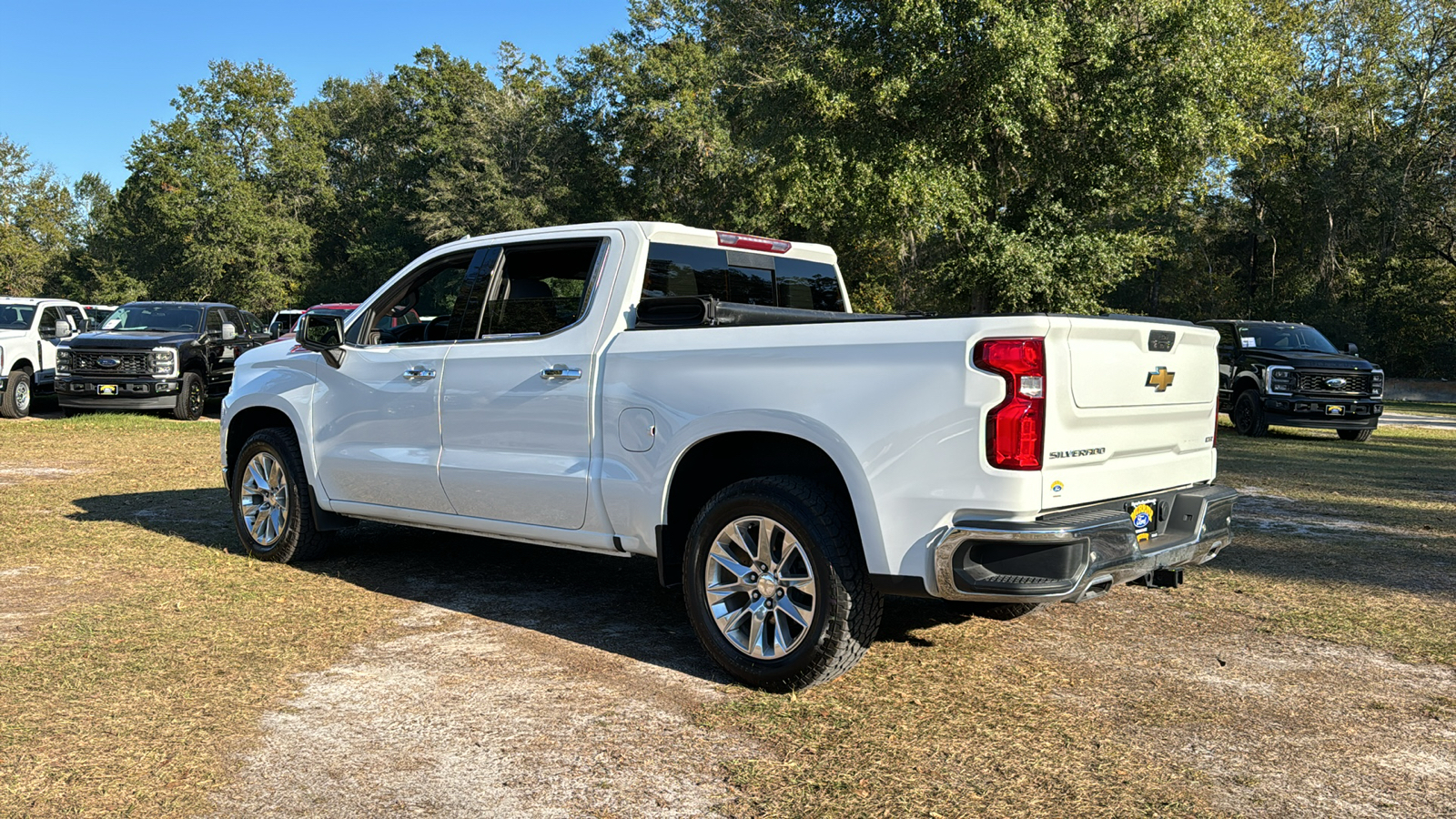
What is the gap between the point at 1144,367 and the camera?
456 cm

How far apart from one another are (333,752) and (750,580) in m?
1.75

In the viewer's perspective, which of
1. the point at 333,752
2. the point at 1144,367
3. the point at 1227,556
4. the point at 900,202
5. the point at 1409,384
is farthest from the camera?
the point at 1409,384

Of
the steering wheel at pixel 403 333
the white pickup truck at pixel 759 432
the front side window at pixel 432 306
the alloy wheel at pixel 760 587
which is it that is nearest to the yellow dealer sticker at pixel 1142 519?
the white pickup truck at pixel 759 432

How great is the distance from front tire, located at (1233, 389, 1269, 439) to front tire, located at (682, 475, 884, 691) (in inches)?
598

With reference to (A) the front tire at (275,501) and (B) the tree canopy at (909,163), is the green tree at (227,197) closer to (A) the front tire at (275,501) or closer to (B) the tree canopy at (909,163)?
(B) the tree canopy at (909,163)

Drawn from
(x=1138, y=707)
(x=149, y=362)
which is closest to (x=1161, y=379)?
(x=1138, y=707)

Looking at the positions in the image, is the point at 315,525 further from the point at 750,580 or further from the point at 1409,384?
the point at 1409,384

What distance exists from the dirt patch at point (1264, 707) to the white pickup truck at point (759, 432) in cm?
57

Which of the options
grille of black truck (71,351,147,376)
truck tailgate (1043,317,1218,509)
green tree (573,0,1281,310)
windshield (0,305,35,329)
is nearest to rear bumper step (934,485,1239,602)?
truck tailgate (1043,317,1218,509)

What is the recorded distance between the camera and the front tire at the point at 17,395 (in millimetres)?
17625

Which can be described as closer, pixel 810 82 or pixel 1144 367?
pixel 1144 367

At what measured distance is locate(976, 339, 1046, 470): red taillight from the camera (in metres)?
3.95

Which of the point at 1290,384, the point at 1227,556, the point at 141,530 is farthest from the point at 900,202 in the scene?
the point at 141,530

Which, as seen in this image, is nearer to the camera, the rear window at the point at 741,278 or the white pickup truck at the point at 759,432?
the white pickup truck at the point at 759,432
